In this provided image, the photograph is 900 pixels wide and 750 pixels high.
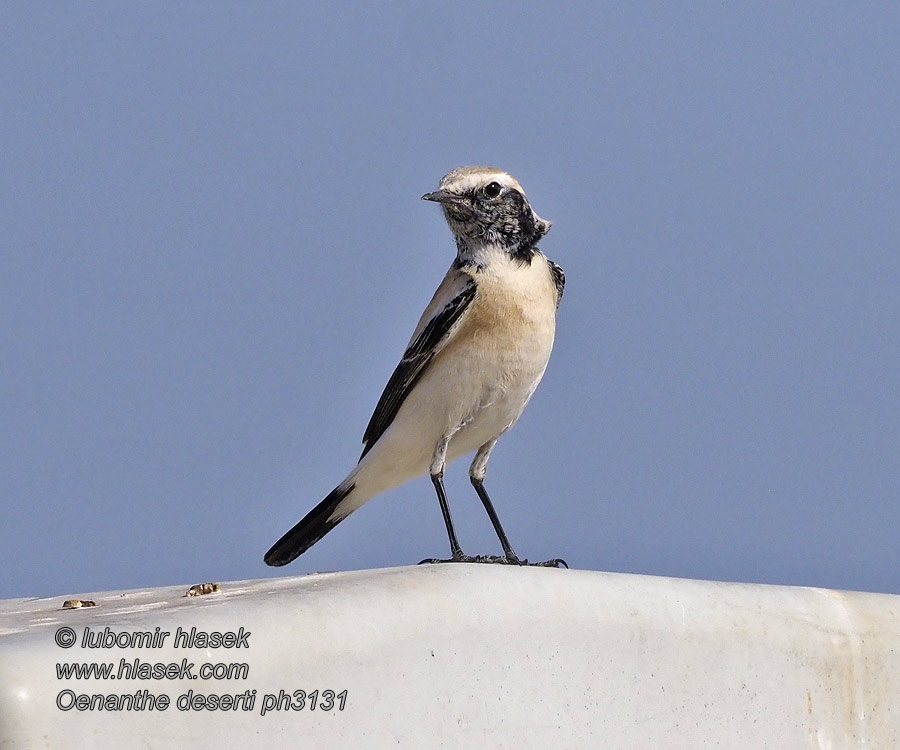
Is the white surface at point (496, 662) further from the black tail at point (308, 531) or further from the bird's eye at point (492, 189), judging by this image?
the bird's eye at point (492, 189)

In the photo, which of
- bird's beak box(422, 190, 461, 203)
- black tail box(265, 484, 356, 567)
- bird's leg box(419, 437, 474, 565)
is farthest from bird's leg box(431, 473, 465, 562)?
bird's beak box(422, 190, 461, 203)

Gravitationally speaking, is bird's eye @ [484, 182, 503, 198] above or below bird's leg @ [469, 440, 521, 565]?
above

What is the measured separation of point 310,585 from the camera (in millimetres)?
3627

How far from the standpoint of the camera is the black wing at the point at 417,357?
496 centimetres

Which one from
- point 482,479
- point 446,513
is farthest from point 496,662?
Answer: point 482,479

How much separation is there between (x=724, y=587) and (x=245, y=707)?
1.67 metres

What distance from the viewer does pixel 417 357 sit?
509cm

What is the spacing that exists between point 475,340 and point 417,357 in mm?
279

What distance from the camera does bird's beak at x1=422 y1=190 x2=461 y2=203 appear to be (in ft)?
16.4

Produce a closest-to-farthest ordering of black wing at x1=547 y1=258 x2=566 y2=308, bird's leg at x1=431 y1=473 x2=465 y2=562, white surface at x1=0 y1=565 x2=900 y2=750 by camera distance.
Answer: white surface at x1=0 y1=565 x2=900 y2=750 → bird's leg at x1=431 y1=473 x2=465 y2=562 → black wing at x1=547 y1=258 x2=566 y2=308

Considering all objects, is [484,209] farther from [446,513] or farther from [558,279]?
[446,513]

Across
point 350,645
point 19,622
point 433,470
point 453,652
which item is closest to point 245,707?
point 350,645

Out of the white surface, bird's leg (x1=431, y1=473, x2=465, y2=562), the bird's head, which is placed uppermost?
the bird's head

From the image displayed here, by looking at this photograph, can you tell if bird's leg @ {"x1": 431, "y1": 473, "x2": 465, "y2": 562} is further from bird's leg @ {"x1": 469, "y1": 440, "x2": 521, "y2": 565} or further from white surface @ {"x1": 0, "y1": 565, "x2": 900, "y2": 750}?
white surface @ {"x1": 0, "y1": 565, "x2": 900, "y2": 750}
